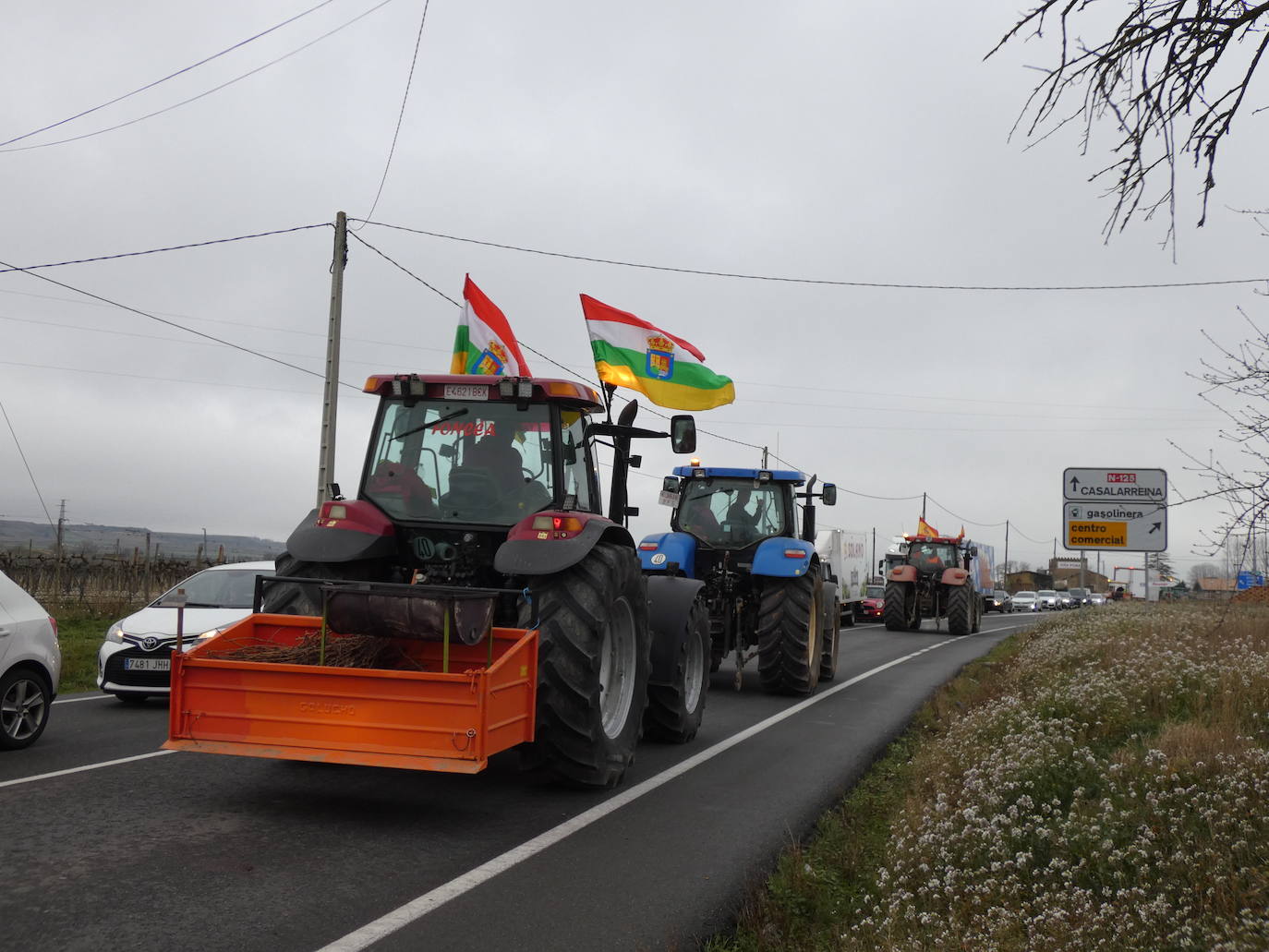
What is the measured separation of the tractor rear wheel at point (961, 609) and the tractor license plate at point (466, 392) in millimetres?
22711

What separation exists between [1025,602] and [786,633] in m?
58.5

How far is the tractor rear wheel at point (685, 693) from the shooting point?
342 inches

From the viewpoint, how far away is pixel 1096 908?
4059mm

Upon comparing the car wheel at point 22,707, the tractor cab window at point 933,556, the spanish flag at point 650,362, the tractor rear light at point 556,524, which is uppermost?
the spanish flag at point 650,362

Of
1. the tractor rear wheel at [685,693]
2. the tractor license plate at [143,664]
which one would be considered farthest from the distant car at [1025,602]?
the tractor license plate at [143,664]

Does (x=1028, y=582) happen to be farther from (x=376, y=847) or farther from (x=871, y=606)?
(x=376, y=847)

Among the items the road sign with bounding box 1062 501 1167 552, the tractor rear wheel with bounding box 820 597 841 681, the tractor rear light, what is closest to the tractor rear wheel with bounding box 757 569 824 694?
the tractor rear wheel with bounding box 820 597 841 681

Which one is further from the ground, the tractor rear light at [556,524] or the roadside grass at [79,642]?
the tractor rear light at [556,524]

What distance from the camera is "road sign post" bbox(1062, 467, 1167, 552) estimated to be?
766 inches

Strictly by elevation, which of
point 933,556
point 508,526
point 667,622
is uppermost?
point 933,556

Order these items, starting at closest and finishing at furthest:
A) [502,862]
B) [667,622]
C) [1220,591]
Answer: [502,862] → [667,622] → [1220,591]

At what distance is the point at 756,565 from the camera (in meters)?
12.7

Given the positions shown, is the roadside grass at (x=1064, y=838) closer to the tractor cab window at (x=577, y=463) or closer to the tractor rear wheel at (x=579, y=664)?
the tractor rear wheel at (x=579, y=664)

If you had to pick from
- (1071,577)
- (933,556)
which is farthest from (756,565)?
(1071,577)
